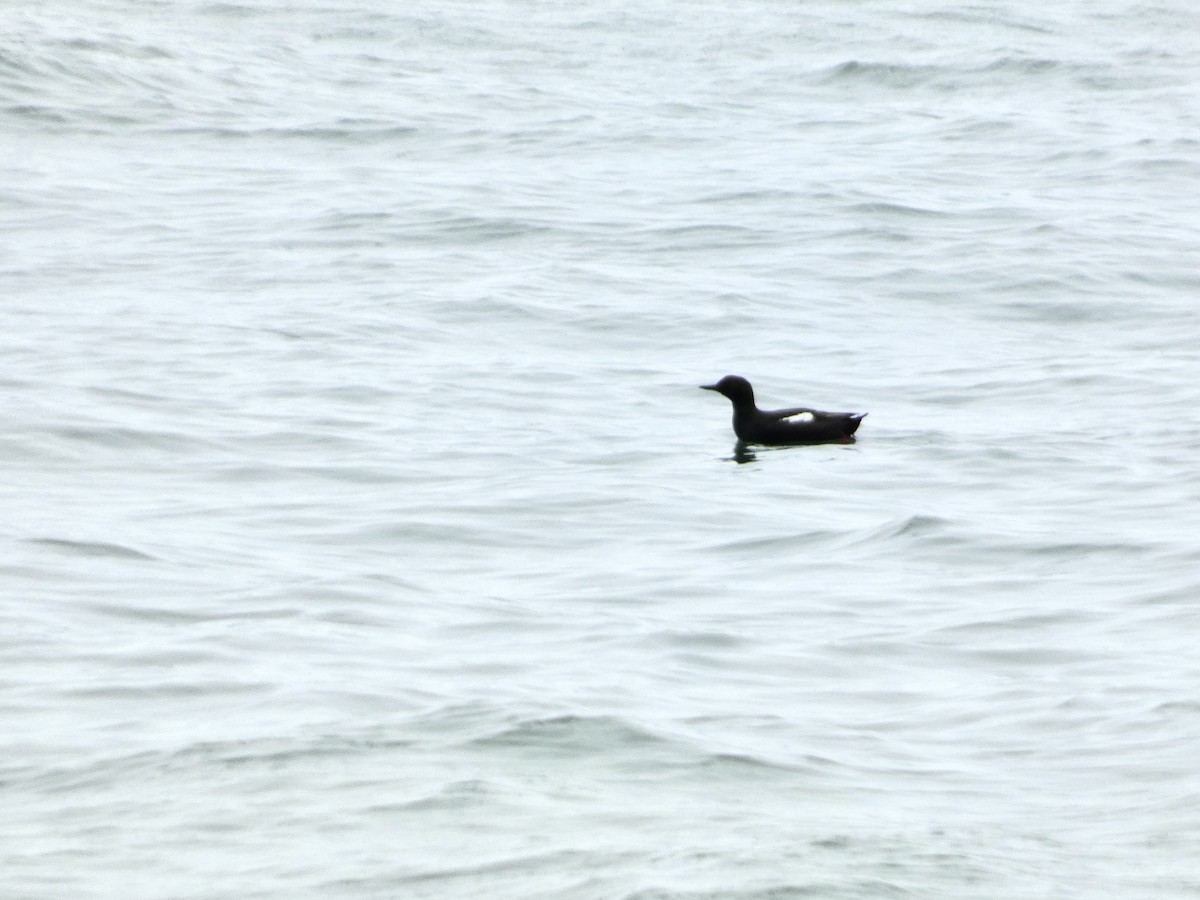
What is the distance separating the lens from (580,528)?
31.7 feet

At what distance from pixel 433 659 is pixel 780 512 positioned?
3.37 meters

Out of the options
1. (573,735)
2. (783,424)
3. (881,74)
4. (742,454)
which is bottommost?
(742,454)

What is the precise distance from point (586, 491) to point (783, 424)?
193 cm

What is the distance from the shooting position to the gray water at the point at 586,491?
5.53 m

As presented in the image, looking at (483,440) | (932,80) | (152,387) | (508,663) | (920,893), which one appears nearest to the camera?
(920,893)

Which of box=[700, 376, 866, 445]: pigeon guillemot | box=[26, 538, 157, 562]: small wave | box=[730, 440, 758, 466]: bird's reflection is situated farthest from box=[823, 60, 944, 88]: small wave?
box=[26, 538, 157, 562]: small wave

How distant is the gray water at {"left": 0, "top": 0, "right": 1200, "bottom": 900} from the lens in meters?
5.53

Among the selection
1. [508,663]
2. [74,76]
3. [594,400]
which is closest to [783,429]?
[594,400]

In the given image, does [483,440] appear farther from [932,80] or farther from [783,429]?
[932,80]

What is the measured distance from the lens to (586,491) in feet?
34.2

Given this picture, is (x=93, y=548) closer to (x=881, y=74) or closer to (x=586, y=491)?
(x=586, y=491)

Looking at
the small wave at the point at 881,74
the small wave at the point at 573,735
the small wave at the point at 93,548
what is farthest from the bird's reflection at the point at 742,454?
the small wave at the point at 881,74

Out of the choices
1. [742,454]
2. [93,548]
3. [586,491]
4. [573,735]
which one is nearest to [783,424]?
[742,454]

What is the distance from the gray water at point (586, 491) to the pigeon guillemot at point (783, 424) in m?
0.15
